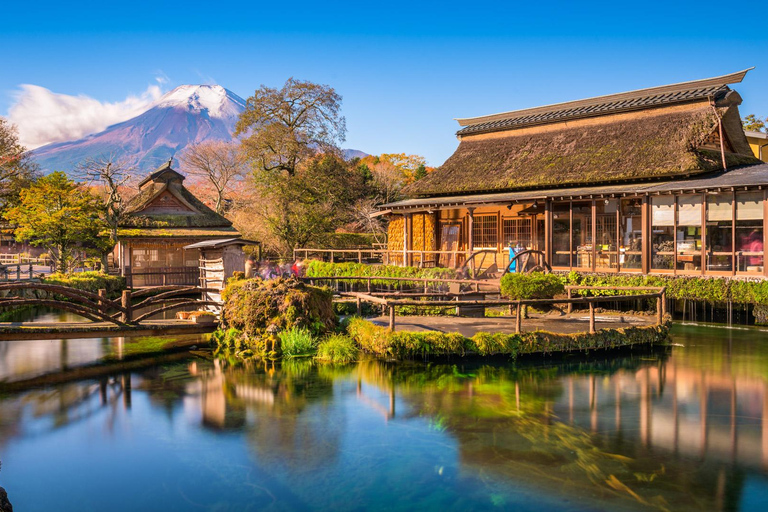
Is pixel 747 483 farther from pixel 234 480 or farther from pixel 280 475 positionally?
pixel 234 480

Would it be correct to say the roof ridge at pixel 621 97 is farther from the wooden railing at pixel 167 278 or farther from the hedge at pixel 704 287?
the wooden railing at pixel 167 278

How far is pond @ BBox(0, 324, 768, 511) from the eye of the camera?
274 inches

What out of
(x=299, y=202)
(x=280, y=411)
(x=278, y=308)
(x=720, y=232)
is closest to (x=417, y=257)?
(x=299, y=202)

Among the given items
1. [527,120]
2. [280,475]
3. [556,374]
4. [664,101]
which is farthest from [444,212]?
[280,475]

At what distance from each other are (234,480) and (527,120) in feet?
81.6

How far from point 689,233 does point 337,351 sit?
12.8 m

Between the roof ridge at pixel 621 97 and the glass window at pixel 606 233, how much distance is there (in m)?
5.79

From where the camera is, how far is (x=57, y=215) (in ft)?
86.5

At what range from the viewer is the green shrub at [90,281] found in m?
24.3

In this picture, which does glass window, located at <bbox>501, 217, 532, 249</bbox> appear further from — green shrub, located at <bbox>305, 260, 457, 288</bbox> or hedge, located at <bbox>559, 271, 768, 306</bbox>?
hedge, located at <bbox>559, 271, 768, 306</bbox>

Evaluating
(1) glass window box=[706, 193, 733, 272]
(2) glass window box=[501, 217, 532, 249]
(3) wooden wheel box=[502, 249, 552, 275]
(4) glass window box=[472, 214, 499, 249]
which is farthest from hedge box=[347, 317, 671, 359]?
(4) glass window box=[472, 214, 499, 249]

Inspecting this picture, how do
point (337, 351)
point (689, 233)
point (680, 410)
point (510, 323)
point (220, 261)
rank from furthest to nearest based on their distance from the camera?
point (689, 233), point (220, 261), point (510, 323), point (337, 351), point (680, 410)

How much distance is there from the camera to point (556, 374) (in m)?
12.0

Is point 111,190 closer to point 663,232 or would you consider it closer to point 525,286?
point 525,286
